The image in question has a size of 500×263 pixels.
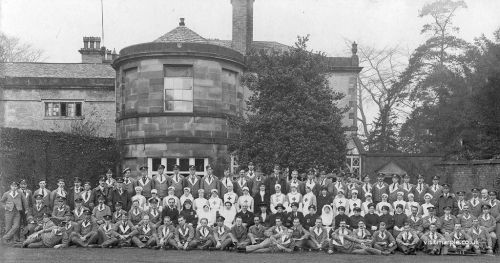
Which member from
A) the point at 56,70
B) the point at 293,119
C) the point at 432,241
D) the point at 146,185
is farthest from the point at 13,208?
the point at 56,70

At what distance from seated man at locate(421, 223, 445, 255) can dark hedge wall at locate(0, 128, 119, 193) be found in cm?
1188

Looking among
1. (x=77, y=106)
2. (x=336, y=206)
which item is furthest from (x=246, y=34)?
(x=336, y=206)

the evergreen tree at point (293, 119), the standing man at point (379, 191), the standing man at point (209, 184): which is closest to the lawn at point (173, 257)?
the standing man at point (209, 184)

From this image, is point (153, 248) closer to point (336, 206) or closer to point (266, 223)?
point (266, 223)

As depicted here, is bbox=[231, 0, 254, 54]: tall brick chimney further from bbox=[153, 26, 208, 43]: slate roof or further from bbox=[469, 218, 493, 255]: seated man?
bbox=[469, 218, 493, 255]: seated man

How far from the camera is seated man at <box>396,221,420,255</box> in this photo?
1435cm

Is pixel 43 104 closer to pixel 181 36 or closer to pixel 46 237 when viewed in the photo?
pixel 181 36

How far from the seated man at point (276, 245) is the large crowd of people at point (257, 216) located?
24mm

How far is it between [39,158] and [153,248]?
7368 mm

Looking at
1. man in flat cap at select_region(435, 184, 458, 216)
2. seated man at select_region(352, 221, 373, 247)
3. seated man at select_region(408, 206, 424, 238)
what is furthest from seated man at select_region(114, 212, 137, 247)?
man in flat cap at select_region(435, 184, 458, 216)

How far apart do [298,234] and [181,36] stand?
11.4 m

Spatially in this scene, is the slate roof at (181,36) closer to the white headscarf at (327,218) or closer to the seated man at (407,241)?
the white headscarf at (327,218)

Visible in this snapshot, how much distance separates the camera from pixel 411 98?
3456cm

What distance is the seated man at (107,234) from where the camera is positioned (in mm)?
14641
